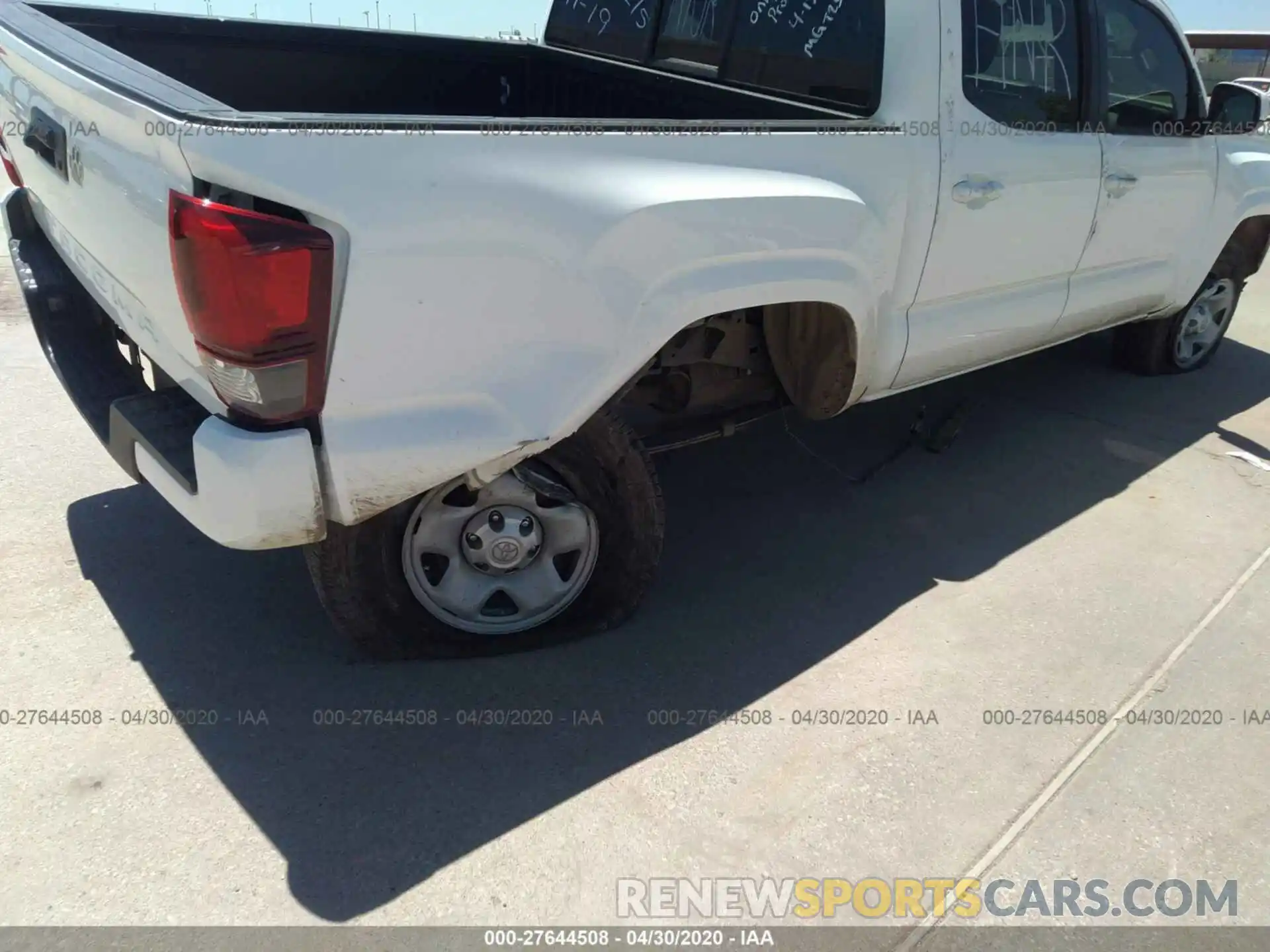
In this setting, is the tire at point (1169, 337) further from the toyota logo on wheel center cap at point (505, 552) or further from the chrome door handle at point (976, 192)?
the toyota logo on wheel center cap at point (505, 552)

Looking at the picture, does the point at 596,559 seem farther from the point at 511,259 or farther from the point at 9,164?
the point at 9,164

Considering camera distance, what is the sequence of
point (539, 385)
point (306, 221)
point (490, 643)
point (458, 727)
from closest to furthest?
point (306, 221)
point (539, 385)
point (458, 727)
point (490, 643)

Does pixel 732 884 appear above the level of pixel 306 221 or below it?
below

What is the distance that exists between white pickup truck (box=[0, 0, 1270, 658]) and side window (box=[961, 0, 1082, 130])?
0.02m

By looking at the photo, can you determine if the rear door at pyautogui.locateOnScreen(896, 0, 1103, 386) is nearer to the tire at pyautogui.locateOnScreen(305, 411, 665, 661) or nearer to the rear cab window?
the rear cab window

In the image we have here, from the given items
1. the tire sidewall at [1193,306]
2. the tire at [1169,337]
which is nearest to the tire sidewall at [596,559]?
the tire sidewall at [1193,306]

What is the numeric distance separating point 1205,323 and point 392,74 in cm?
433

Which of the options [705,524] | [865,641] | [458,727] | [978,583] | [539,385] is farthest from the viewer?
[705,524]

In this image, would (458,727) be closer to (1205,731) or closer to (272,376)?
(272,376)

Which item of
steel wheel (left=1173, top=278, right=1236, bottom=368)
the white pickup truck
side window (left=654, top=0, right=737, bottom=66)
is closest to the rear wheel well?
the white pickup truck

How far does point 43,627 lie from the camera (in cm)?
289

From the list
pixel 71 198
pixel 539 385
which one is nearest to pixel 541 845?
pixel 539 385

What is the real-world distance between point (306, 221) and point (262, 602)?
4.97ft

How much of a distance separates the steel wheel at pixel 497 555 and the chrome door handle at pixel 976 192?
1574 mm
